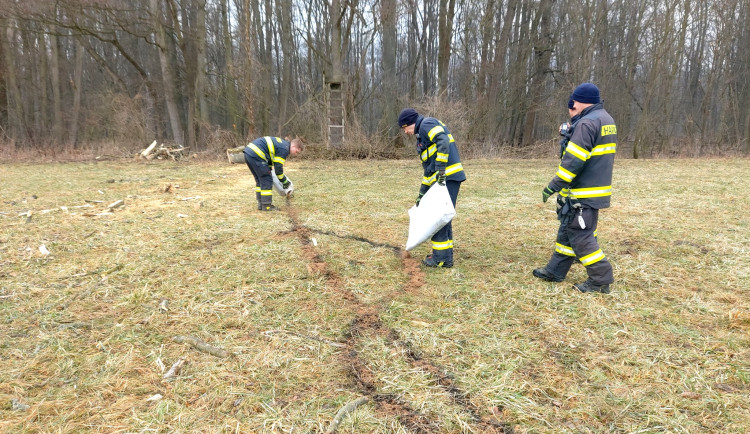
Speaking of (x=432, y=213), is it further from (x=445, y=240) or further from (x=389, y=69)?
(x=389, y=69)

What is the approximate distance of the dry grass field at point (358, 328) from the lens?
2355 millimetres

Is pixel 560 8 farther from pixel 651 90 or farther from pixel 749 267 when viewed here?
pixel 749 267

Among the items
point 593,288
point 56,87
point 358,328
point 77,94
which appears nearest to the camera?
point 358,328

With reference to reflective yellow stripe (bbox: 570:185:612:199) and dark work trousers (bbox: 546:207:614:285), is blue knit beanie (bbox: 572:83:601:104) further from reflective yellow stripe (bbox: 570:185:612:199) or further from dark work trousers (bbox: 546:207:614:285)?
dark work trousers (bbox: 546:207:614:285)

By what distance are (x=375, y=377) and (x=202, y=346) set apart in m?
1.27

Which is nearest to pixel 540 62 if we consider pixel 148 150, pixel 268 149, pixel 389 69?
pixel 389 69

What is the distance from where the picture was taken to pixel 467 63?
901 inches

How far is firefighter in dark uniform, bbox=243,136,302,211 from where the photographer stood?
7.14 metres

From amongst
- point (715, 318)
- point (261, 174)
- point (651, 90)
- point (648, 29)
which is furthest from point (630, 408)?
point (648, 29)

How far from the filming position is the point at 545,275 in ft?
13.9

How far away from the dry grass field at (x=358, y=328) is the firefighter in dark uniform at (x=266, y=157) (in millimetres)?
904

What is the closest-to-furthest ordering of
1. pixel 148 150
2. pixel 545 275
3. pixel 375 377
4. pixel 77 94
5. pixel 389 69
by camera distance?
1. pixel 375 377
2. pixel 545 275
3. pixel 148 150
4. pixel 389 69
5. pixel 77 94

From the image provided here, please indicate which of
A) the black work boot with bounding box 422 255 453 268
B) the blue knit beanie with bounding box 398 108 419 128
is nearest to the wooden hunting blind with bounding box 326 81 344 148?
the blue knit beanie with bounding box 398 108 419 128

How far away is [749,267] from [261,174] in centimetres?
670
